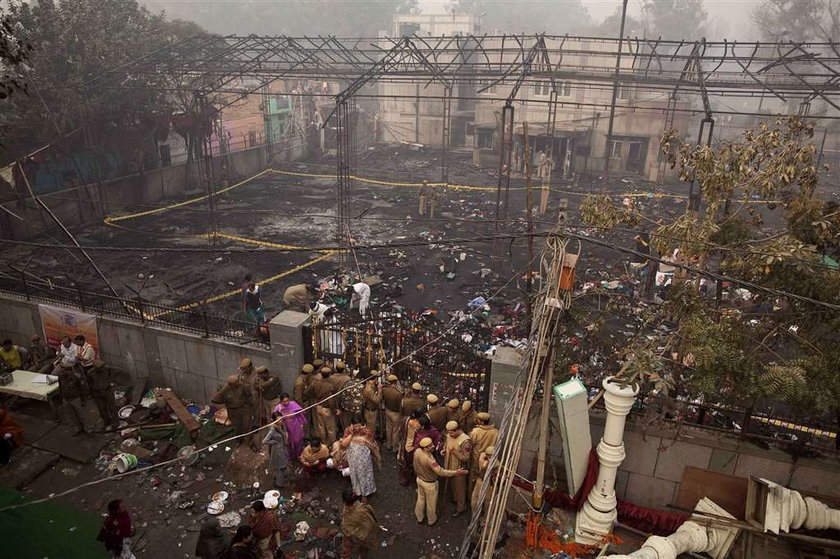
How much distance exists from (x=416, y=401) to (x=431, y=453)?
44.6 inches

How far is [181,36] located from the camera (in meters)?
27.4

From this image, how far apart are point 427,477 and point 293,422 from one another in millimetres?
2413

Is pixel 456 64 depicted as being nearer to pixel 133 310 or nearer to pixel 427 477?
pixel 133 310

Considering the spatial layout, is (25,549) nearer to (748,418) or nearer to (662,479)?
(662,479)

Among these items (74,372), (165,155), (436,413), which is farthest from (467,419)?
(165,155)

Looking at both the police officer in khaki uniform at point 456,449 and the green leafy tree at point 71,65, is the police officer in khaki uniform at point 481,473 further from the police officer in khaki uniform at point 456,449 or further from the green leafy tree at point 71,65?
the green leafy tree at point 71,65

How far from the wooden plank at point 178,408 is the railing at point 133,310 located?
1.24 m

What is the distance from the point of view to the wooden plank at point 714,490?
7.37 meters

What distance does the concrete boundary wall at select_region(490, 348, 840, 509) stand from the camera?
23.6 ft

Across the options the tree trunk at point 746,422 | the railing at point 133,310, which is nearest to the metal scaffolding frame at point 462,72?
the railing at point 133,310

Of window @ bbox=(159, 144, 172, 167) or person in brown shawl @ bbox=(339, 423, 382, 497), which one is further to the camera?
window @ bbox=(159, 144, 172, 167)

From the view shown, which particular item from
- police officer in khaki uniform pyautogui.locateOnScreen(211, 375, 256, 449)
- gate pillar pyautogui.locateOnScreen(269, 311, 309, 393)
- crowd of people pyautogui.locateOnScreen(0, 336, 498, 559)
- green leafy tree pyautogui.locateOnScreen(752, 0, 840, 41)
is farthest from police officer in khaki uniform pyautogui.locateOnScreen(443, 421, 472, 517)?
green leafy tree pyautogui.locateOnScreen(752, 0, 840, 41)

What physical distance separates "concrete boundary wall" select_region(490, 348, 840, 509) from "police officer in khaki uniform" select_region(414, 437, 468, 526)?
1.43m

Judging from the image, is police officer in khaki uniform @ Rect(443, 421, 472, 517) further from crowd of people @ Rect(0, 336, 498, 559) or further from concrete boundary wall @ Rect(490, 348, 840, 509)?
concrete boundary wall @ Rect(490, 348, 840, 509)
